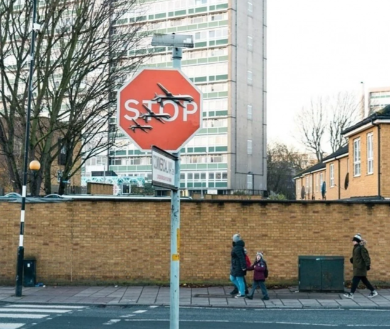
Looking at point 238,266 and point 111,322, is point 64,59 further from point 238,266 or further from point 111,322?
point 111,322

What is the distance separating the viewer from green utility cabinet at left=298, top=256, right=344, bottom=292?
17609 millimetres

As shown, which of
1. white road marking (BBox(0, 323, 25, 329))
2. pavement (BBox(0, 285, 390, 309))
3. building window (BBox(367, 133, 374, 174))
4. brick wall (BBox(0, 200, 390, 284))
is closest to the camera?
white road marking (BBox(0, 323, 25, 329))

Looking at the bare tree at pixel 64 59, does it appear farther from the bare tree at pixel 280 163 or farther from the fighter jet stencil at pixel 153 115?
the bare tree at pixel 280 163

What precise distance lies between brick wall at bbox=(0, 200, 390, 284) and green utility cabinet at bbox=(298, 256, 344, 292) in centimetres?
160

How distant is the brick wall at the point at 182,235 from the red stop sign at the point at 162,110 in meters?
14.3

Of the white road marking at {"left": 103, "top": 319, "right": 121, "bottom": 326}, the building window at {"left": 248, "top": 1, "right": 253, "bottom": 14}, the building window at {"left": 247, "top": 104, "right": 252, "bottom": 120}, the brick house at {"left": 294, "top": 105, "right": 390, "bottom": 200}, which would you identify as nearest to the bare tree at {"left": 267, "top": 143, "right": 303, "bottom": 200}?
the building window at {"left": 247, "top": 104, "right": 252, "bottom": 120}

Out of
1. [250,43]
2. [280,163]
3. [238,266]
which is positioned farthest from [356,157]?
[280,163]

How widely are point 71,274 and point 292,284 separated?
697 cm

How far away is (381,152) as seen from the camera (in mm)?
27484

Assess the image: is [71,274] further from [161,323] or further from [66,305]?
[161,323]

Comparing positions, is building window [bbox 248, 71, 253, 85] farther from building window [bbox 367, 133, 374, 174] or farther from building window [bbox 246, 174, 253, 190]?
building window [bbox 367, 133, 374, 174]

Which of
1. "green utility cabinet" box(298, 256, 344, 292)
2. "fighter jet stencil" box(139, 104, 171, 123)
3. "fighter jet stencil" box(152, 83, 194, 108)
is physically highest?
"fighter jet stencil" box(152, 83, 194, 108)

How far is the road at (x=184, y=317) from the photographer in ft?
39.4

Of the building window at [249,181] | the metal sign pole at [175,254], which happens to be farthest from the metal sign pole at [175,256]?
the building window at [249,181]
